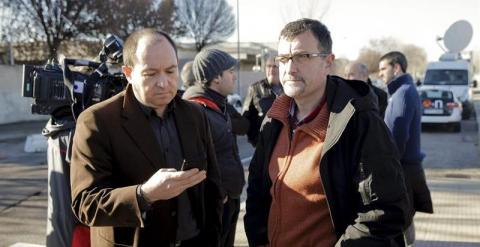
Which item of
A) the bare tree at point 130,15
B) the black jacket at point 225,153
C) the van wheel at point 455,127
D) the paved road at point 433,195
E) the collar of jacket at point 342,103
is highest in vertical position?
the bare tree at point 130,15

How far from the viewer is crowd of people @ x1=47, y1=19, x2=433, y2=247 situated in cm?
202

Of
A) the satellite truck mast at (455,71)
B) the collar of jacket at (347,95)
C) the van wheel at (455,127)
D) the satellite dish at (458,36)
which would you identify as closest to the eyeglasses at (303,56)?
the collar of jacket at (347,95)

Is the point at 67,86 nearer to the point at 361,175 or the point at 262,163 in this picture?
the point at 262,163

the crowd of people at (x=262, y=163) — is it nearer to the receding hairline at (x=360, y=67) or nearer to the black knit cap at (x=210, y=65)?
the black knit cap at (x=210, y=65)

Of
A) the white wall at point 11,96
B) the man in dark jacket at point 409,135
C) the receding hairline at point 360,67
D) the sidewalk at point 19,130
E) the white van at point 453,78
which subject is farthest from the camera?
the white wall at point 11,96

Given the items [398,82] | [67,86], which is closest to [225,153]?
[67,86]

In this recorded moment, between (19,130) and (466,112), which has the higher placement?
(466,112)

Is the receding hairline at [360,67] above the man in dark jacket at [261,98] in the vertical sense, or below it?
above

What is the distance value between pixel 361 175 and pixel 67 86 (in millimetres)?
1943

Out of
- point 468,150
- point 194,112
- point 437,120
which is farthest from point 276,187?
point 437,120

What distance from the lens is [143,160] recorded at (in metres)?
2.21

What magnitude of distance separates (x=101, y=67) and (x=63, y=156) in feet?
2.04

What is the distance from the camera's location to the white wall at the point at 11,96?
2039 centimetres

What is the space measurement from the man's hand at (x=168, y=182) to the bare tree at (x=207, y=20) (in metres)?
Answer: 45.2
